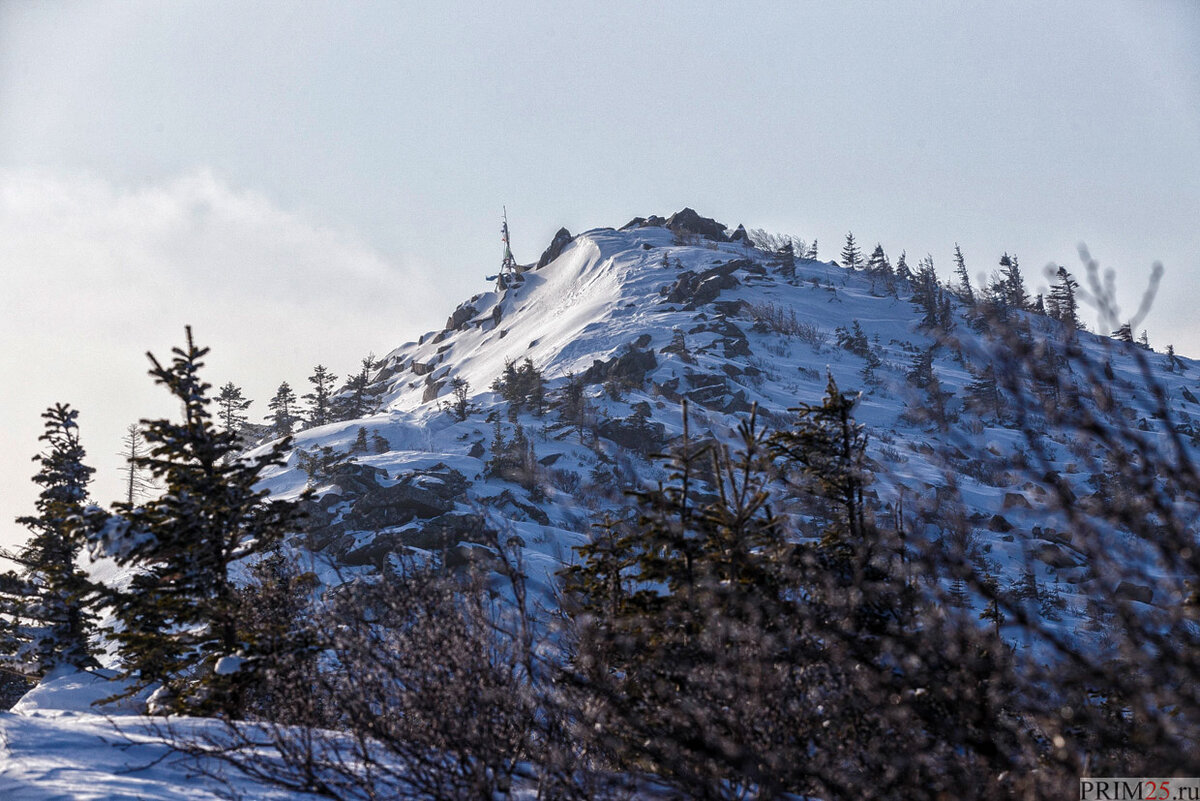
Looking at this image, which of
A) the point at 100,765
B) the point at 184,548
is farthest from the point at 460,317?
the point at 100,765

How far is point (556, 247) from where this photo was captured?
140625 millimetres

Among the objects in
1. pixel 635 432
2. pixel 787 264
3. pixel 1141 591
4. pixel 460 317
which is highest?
pixel 787 264

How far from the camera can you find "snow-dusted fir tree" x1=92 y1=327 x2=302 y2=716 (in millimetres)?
11750

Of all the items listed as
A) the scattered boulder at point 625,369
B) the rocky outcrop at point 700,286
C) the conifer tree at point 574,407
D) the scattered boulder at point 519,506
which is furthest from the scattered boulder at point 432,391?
the scattered boulder at point 519,506

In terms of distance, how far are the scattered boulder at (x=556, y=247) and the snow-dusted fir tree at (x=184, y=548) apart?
12777 centimetres

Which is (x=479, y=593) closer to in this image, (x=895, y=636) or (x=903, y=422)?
(x=895, y=636)

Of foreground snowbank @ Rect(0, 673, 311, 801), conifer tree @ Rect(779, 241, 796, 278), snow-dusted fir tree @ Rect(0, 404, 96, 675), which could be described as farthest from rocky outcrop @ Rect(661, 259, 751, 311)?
foreground snowbank @ Rect(0, 673, 311, 801)

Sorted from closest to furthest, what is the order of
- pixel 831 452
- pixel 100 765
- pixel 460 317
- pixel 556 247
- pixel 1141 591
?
pixel 100 765, pixel 831 452, pixel 1141 591, pixel 460 317, pixel 556 247

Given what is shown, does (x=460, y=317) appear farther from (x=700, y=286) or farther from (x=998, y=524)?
(x=998, y=524)

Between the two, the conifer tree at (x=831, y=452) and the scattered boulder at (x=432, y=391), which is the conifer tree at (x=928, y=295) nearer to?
the scattered boulder at (x=432, y=391)

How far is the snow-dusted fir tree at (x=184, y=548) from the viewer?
1175cm

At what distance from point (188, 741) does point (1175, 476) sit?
25.9ft

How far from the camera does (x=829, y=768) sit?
5.36 metres

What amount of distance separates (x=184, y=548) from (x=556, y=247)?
13173 centimetres
